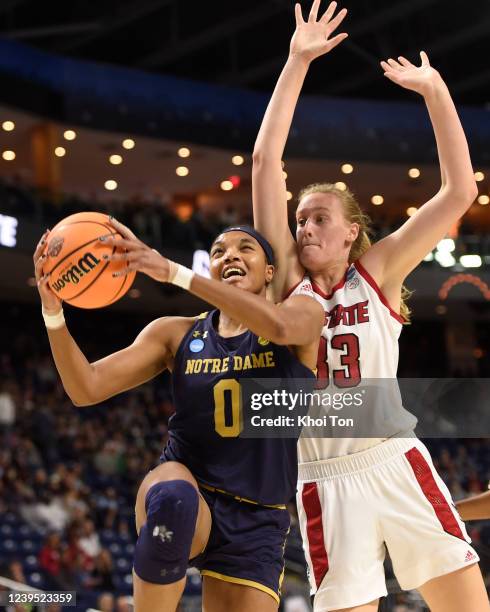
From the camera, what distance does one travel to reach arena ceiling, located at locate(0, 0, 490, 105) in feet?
62.5

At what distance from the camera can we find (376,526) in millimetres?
3424

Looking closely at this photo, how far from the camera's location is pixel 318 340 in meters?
3.31

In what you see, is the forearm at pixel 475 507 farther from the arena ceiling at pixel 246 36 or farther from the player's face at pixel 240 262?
the arena ceiling at pixel 246 36

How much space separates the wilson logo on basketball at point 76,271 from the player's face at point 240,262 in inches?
20.2

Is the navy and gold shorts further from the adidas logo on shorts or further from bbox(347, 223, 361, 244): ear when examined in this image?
bbox(347, 223, 361, 244): ear

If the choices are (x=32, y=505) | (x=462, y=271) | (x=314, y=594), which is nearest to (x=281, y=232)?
(x=314, y=594)

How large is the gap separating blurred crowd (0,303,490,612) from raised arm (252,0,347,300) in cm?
205

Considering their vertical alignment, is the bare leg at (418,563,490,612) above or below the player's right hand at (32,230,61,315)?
below

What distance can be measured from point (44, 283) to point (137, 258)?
1.45 ft

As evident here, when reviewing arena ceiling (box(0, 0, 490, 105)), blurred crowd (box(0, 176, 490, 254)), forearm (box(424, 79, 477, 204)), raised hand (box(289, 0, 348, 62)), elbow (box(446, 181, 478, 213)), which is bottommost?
elbow (box(446, 181, 478, 213))

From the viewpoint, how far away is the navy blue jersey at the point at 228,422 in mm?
3221

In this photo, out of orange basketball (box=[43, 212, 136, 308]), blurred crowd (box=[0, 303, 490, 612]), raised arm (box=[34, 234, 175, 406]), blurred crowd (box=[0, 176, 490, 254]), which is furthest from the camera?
blurred crowd (box=[0, 176, 490, 254])

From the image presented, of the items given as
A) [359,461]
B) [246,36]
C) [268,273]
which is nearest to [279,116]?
[268,273]

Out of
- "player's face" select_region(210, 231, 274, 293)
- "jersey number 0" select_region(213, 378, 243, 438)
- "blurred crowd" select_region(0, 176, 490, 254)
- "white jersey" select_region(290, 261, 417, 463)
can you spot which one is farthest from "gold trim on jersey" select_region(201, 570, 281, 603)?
"blurred crowd" select_region(0, 176, 490, 254)
